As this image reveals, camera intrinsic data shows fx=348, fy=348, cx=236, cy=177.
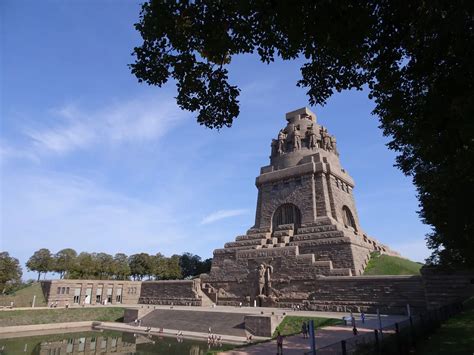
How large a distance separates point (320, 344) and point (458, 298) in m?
13.2

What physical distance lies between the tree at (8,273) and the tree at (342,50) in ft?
Answer: 160

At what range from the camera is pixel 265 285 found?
35.8m

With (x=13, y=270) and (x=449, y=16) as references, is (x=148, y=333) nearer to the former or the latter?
(x=13, y=270)

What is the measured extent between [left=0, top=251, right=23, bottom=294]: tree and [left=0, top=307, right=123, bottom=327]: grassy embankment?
43.3ft

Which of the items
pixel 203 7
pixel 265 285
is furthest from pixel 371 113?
pixel 265 285

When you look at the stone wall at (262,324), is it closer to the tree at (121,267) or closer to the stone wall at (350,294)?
the stone wall at (350,294)

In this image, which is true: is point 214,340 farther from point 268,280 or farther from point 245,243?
point 245,243

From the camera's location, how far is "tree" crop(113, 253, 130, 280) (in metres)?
59.7

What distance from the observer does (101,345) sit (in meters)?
27.5

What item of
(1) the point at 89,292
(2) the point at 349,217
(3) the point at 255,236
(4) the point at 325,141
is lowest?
(1) the point at 89,292

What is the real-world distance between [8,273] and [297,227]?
38258 mm

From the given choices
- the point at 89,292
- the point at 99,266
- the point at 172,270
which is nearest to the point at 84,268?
the point at 99,266

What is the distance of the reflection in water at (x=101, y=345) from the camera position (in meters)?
24.7

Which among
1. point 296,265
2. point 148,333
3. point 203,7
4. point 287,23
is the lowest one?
point 148,333
